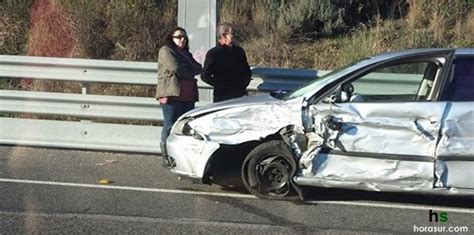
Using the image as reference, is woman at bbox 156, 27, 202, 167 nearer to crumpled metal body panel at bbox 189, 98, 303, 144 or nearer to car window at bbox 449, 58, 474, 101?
crumpled metal body panel at bbox 189, 98, 303, 144

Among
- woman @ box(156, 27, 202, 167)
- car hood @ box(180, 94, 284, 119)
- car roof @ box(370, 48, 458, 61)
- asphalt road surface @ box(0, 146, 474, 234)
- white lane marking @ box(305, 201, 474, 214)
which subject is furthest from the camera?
woman @ box(156, 27, 202, 167)

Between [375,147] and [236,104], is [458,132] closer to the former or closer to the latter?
[375,147]

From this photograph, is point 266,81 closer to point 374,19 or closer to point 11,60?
point 11,60

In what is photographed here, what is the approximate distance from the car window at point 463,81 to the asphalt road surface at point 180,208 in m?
1.02

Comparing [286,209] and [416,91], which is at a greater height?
[416,91]

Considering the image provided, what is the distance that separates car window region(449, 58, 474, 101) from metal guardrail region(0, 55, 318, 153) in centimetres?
267

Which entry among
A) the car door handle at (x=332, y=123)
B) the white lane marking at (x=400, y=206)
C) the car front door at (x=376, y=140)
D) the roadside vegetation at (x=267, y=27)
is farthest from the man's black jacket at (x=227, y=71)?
the roadside vegetation at (x=267, y=27)

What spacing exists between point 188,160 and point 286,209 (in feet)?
3.44

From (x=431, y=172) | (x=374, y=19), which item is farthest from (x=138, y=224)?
(x=374, y=19)

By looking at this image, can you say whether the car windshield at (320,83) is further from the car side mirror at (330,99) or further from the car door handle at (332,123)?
the car door handle at (332,123)

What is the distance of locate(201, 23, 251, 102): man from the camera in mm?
7859

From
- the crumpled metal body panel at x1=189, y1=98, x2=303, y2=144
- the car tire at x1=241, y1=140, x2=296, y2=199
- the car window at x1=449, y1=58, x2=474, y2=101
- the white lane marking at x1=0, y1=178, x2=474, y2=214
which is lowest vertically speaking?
the white lane marking at x1=0, y1=178, x2=474, y2=214

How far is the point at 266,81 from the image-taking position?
8.57 metres

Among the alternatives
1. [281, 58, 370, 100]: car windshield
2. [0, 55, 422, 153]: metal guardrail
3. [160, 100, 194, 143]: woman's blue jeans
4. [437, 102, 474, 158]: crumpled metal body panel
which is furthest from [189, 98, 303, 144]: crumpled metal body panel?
[0, 55, 422, 153]: metal guardrail
